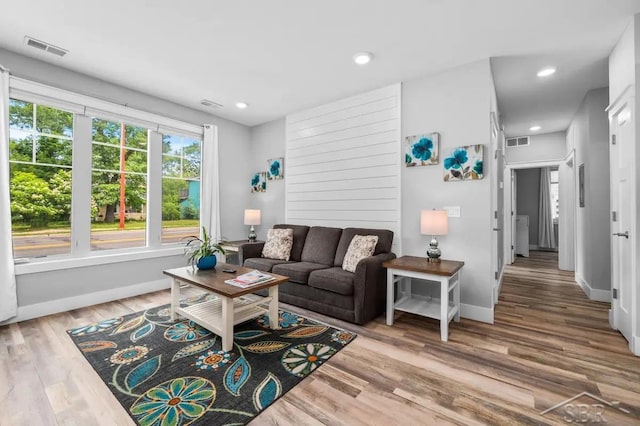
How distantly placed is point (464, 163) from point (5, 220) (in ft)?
15.5

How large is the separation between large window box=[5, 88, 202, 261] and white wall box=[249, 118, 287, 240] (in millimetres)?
1042

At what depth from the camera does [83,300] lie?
3336 millimetres

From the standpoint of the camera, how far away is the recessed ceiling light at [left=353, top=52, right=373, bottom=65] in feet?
9.43

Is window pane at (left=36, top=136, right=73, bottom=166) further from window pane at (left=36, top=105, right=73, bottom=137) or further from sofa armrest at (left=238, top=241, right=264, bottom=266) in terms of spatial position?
sofa armrest at (left=238, top=241, right=264, bottom=266)

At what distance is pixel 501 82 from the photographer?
3.52m

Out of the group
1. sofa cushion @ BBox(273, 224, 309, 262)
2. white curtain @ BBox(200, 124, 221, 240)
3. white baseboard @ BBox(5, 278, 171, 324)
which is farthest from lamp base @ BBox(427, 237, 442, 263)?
white baseboard @ BBox(5, 278, 171, 324)

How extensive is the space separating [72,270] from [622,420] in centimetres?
495

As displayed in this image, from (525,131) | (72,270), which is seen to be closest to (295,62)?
(72,270)

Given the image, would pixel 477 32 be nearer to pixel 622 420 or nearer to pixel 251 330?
pixel 622 420

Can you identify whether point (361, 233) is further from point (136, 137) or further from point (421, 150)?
point (136, 137)

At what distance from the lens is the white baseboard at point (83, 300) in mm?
2955

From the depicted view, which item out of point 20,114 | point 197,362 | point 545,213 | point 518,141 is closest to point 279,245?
point 197,362

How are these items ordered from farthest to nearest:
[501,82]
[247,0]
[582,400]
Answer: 1. [501,82]
2. [247,0]
3. [582,400]

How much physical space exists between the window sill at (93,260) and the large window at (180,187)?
0.69 feet
